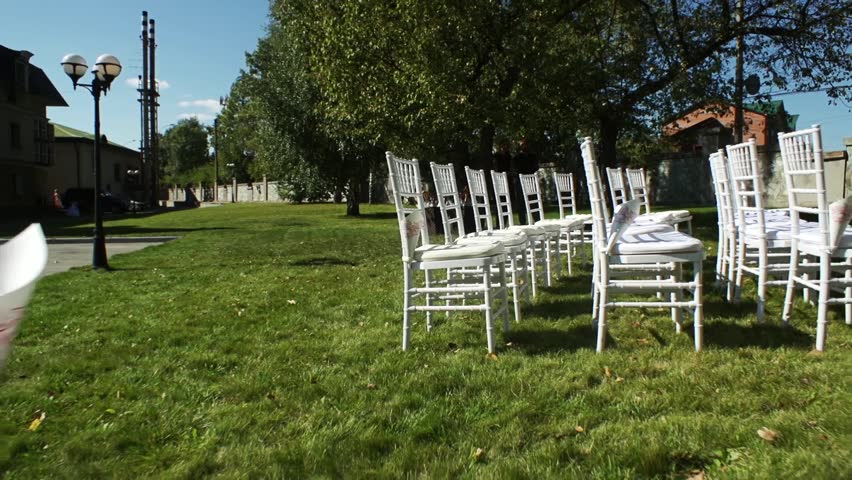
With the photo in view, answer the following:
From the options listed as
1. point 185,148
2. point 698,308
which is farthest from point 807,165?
point 185,148

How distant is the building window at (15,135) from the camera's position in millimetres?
30939

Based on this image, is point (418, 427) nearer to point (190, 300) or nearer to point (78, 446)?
point (78, 446)

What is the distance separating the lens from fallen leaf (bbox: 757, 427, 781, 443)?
2400 millimetres

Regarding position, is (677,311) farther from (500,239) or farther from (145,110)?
(145,110)

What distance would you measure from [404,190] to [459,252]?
71cm

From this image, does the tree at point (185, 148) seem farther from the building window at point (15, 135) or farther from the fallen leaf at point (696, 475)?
the fallen leaf at point (696, 475)

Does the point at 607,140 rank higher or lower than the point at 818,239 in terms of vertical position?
higher

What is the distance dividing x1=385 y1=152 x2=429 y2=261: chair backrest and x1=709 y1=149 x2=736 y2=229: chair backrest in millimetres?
2670

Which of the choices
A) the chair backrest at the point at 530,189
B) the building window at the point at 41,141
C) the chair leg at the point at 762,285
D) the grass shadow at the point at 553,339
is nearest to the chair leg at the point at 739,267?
the chair leg at the point at 762,285

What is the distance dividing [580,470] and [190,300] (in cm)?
491

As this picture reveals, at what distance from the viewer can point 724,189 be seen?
5.42m

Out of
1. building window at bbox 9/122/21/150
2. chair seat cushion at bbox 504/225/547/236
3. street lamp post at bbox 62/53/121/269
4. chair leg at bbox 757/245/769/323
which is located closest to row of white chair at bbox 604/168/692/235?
chair seat cushion at bbox 504/225/547/236

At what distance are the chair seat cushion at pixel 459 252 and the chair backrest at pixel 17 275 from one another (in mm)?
2915

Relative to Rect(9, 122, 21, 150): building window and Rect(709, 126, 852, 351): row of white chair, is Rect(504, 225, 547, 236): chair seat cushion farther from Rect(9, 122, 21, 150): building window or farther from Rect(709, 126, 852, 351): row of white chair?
Rect(9, 122, 21, 150): building window
